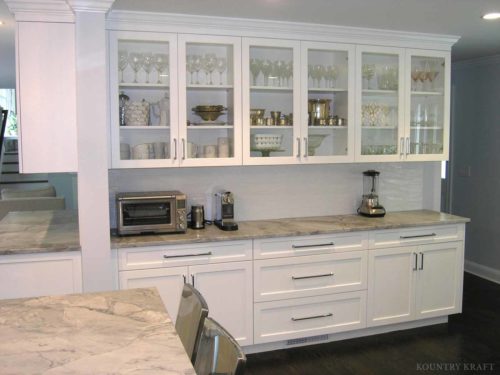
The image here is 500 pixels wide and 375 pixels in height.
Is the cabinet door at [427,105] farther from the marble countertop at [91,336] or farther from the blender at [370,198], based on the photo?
the marble countertop at [91,336]

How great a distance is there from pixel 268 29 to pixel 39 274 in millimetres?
2190

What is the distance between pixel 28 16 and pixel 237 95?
1.38 metres

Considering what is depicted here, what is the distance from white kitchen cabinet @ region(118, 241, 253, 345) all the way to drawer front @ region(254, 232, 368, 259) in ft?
0.38

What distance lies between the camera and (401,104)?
3936mm

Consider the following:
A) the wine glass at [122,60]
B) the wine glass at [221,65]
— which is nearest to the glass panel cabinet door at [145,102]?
the wine glass at [122,60]

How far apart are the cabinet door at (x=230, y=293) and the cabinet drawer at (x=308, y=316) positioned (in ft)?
0.26

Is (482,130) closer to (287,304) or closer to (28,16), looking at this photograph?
(287,304)

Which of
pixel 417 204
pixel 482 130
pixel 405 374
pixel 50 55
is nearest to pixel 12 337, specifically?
pixel 50 55

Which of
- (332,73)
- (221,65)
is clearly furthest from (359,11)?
(221,65)

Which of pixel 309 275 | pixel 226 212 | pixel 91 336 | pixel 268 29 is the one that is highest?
pixel 268 29

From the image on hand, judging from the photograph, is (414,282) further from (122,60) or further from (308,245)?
(122,60)

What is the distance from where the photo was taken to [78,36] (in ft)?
9.26

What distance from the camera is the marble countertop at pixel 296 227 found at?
3.19 meters

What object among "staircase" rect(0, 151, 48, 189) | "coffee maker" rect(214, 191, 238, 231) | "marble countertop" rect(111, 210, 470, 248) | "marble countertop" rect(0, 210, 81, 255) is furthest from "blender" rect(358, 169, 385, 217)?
"staircase" rect(0, 151, 48, 189)
